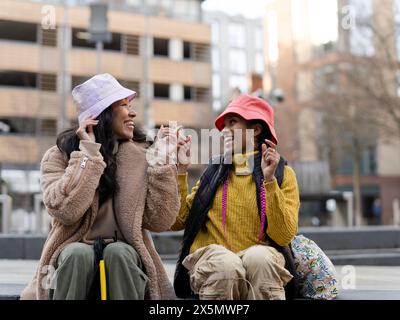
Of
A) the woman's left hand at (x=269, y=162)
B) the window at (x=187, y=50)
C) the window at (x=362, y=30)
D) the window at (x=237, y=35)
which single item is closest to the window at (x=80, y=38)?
the window at (x=187, y=50)

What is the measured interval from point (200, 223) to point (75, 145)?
768 mm

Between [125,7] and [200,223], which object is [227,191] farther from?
[125,7]

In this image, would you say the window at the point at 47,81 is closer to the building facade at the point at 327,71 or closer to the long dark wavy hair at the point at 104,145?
the building facade at the point at 327,71

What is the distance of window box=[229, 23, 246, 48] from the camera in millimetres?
72500

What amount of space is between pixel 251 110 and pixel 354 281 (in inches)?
105

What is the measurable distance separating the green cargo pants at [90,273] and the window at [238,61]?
230ft

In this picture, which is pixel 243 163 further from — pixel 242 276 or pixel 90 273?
pixel 90 273

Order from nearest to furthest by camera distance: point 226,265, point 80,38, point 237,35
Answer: point 226,265, point 80,38, point 237,35

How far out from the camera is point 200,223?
10.6 feet

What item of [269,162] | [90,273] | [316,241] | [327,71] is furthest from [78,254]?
[327,71]

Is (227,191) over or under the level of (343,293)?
over

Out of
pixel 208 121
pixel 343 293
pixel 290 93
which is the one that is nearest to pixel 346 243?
pixel 343 293

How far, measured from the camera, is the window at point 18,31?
32719 mm

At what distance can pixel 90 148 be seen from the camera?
2922 millimetres
